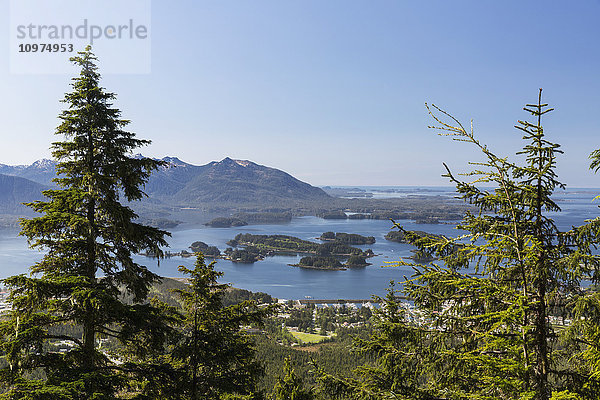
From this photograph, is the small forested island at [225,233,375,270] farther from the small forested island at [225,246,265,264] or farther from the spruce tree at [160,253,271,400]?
the spruce tree at [160,253,271,400]

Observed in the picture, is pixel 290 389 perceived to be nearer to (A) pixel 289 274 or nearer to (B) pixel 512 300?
(B) pixel 512 300

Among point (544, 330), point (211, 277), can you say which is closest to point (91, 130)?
point (211, 277)

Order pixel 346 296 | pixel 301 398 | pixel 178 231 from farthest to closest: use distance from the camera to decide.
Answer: pixel 178 231 < pixel 346 296 < pixel 301 398

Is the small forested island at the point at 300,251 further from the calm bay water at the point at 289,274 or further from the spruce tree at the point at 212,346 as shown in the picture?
the spruce tree at the point at 212,346

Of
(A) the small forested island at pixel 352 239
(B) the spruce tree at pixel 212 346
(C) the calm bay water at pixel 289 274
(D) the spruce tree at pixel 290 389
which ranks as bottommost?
(C) the calm bay water at pixel 289 274

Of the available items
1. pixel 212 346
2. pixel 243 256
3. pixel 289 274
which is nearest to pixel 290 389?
pixel 212 346

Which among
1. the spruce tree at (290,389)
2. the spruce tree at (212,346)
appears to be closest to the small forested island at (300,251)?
the spruce tree at (290,389)

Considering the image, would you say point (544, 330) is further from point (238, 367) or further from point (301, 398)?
point (301, 398)
